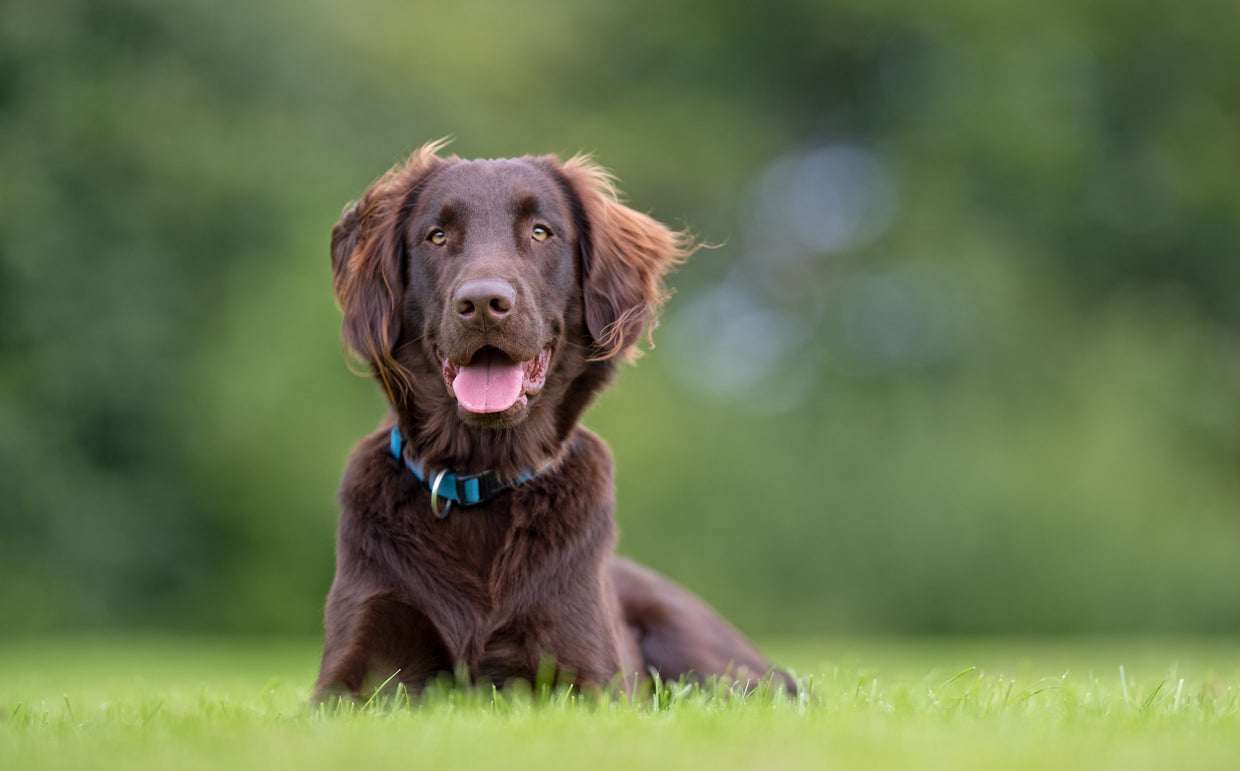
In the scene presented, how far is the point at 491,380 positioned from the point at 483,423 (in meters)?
0.16

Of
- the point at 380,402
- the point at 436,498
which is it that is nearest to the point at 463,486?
the point at 436,498

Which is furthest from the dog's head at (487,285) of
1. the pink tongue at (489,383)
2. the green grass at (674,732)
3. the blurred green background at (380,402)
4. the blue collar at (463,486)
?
the blurred green background at (380,402)

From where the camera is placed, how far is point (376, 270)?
14.9 ft

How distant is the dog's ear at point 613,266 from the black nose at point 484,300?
0.59 metres

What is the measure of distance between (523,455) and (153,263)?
13346 mm

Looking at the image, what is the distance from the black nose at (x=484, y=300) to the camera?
3986 mm

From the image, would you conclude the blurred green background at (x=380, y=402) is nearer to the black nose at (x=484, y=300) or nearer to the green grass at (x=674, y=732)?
→ the green grass at (x=674, y=732)

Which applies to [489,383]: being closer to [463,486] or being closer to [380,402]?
[463,486]

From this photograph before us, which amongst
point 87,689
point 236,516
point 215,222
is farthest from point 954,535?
point 87,689

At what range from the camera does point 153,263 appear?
16.5 meters

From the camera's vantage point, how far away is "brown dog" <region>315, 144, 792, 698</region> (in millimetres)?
4035

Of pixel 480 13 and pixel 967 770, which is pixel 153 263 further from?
pixel 967 770

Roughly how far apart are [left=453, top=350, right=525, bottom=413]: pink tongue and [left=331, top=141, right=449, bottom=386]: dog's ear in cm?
34

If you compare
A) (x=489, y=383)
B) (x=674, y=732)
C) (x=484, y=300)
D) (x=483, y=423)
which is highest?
(x=484, y=300)
